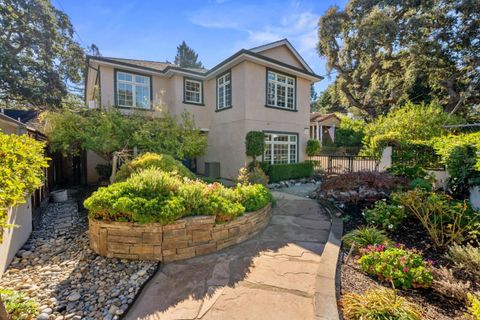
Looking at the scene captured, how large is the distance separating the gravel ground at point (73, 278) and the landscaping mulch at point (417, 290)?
10.5 ft

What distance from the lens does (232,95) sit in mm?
11570

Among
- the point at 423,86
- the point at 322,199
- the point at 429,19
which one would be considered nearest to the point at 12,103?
the point at 322,199

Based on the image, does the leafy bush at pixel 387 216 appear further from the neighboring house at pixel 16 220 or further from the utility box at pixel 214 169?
the utility box at pixel 214 169

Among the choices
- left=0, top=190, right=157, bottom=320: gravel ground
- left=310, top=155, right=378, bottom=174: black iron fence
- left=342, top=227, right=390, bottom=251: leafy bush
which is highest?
left=310, top=155, right=378, bottom=174: black iron fence

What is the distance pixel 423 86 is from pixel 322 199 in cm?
2044

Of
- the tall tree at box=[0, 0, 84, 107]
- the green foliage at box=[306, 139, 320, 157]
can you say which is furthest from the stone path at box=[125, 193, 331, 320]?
the tall tree at box=[0, 0, 84, 107]

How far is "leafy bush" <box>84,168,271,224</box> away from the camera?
13.2 feet

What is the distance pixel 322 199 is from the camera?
7629 millimetres

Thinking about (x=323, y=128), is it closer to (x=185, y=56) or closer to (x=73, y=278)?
(x=73, y=278)

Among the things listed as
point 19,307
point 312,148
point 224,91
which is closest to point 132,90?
point 224,91

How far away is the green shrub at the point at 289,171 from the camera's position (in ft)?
36.4

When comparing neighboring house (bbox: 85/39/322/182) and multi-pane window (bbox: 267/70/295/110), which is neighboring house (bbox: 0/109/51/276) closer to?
neighboring house (bbox: 85/39/322/182)

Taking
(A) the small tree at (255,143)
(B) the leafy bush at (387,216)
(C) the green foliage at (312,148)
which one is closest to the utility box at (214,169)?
(A) the small tree at (255,143)

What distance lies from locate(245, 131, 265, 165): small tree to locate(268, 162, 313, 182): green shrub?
3.34 feet
